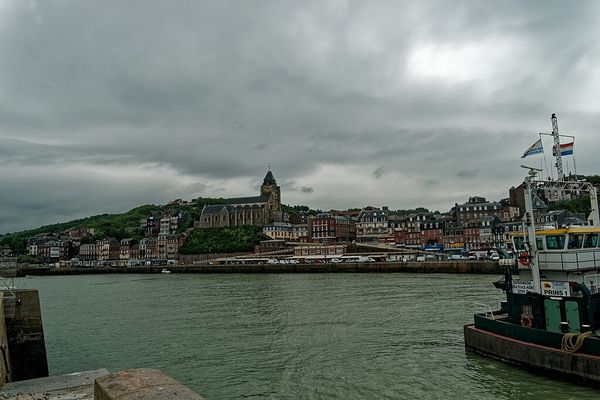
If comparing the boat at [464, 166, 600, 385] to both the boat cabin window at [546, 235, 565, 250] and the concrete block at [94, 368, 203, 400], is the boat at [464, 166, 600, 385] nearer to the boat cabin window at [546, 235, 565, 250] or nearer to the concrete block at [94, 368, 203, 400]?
the boat cabin window at [546, 235, 565, 250]

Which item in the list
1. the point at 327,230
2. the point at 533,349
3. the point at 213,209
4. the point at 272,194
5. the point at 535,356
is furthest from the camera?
the point at 272,194

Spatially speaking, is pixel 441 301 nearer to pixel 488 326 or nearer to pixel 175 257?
pixel 488 326

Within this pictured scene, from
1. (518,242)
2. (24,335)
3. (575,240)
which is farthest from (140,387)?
(518,242)

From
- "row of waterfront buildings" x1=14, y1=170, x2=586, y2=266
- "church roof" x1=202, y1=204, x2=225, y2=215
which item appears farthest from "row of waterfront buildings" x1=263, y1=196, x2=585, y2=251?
"church roof" x1=202, y1=204, x2=225, y2=215

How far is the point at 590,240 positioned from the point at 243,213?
15513cm

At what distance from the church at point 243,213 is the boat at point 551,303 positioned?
149 meters

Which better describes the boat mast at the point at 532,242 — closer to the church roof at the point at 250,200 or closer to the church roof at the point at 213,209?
the church roof at the point at 250,200

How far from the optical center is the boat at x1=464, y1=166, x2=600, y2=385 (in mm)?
16094

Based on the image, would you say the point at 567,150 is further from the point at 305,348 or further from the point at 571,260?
the point at 305,348

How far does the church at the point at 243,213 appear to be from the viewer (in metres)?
169

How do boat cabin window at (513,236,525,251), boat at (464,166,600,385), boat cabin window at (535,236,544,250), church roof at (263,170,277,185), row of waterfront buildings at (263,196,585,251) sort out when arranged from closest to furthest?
1. boat at (464,166,600,385)
2. boat cabin window at (535,236,544,250)
3. boat cabin window at (513,236,525,251)
4. row of waterfront buildings at (263,196,585,251)
5. church roof at (263,170,277,185)

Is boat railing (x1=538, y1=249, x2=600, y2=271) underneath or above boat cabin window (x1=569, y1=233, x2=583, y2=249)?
underneath

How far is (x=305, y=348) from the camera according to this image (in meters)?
23.1

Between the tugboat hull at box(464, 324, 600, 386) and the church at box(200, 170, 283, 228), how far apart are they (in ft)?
485
